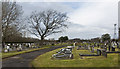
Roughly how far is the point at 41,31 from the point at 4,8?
17949 millimetres

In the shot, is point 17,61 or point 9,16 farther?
point 9,16

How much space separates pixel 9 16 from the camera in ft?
87.4

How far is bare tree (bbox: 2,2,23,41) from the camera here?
25395mm

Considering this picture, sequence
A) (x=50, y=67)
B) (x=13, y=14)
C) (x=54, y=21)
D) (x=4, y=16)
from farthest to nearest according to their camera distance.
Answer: (x=54, y=21) < (x=13, y=14) < (x=4, y=16) < (x=50, y=67)

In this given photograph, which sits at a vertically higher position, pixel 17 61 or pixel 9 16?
pixel 9 16

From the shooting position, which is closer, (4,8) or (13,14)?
(4,8)

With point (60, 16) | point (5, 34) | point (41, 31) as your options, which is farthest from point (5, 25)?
point (60, 16)

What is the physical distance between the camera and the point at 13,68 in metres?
9.98

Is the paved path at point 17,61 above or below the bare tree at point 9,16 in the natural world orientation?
below

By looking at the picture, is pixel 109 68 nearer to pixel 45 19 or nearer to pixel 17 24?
pixel 17 24

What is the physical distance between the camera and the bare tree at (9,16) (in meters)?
25.4

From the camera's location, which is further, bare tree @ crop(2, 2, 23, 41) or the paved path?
bare tree @ crop(2, 2, 23, 41)

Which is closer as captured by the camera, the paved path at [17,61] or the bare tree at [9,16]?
the paved path at [17,61]

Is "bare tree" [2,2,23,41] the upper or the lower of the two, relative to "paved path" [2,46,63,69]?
upper
